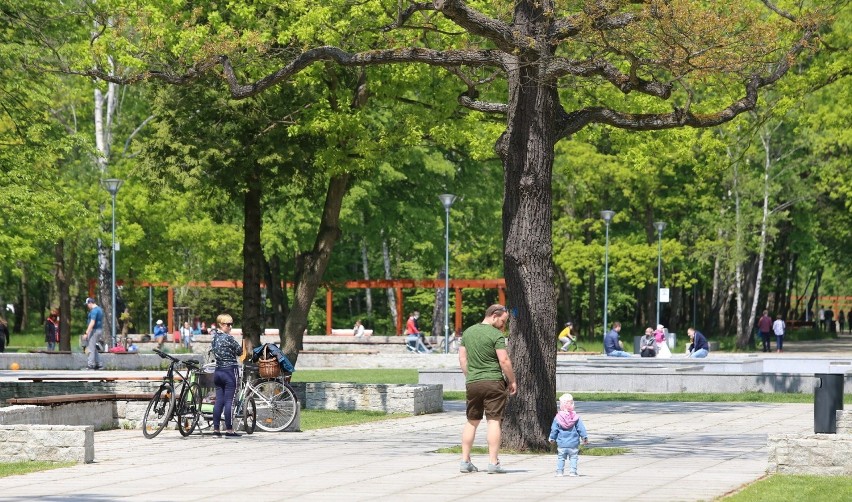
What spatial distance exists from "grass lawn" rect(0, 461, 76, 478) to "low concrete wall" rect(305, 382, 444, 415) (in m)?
9.31

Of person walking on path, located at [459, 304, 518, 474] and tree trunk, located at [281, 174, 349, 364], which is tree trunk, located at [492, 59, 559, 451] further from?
tree trunk, located at [281, 174, 349, 364]

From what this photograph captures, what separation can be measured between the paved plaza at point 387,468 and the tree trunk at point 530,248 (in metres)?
0.76

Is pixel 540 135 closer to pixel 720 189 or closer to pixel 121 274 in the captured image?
pixel 121 274

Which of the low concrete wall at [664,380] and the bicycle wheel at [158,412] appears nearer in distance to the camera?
the bicycle wheel at [158,412]

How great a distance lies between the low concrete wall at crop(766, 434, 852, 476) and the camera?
1312cm

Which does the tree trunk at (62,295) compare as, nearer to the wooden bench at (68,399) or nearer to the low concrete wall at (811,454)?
the wooden bench at (68,399)

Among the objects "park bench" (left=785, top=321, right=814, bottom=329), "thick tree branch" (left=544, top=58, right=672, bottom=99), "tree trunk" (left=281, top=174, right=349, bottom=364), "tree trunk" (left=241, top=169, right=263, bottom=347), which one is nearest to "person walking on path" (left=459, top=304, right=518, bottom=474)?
"thick tree branch" (left=544, top=58, right=672, bottom=99)

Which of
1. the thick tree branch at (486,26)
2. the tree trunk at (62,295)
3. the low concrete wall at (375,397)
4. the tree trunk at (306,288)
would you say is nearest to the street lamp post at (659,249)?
the tree trunk at (62,295)

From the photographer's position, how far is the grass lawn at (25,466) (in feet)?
46.1

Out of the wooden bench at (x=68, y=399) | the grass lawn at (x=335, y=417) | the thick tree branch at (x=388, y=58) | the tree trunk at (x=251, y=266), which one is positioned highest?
the thick tree branch at (x=388, y=58)

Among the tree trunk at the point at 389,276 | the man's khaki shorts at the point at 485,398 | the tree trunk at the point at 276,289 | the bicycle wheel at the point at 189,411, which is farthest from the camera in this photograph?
the tree trunk at the point at 389,276

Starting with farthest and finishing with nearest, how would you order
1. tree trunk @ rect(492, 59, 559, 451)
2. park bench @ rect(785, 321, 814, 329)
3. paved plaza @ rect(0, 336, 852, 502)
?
park bench @ rect(785, 321, 814, 329), tree trunk @ rect(492, 59, 559, 451), paved plaza @ rect(0, 336, 852, 502)

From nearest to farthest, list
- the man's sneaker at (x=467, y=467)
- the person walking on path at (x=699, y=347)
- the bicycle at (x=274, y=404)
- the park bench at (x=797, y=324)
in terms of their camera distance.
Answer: the man's sneaker at (x=467, y=467) < the bicycle at (x=274, y=404) < the person walking on path at (x=699, y=347) < the park bench at (x=797, y=324)

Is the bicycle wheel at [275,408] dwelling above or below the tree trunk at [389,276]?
below
